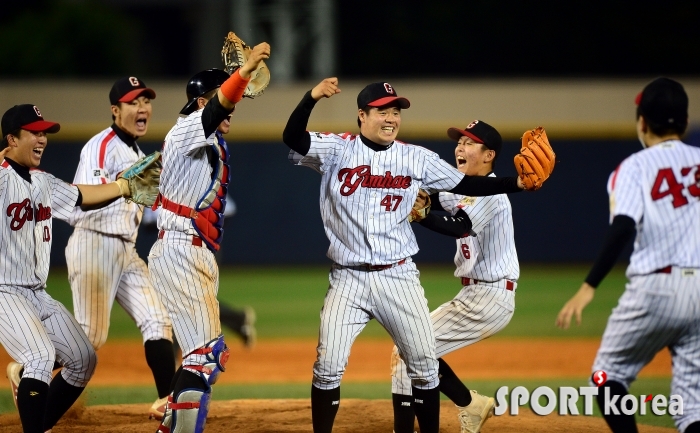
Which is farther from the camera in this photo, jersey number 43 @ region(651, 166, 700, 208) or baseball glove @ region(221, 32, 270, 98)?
baseball glove @ region(221, 32, 270, 98)

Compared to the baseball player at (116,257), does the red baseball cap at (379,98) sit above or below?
above

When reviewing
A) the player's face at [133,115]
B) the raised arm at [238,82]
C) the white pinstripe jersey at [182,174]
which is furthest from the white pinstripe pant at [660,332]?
the player's face at [133,115]

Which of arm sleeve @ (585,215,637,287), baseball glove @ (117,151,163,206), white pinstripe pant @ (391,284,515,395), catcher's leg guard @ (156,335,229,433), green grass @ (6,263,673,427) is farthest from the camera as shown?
green grass @ (6,263,673,427)

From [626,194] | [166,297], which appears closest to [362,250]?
[166,297]

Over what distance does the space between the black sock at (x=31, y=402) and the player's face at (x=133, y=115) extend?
2.05 metres

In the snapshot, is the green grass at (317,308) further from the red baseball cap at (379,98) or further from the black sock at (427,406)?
the red baseball cap at (379,98)

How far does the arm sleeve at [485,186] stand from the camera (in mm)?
4777

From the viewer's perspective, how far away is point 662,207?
3.87 metres

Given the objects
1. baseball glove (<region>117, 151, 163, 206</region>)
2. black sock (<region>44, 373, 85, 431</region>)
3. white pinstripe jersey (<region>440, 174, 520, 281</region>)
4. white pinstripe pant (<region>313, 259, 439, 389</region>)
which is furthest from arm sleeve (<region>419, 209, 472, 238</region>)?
black sock (<region>44, 373, 85, 431</region>)

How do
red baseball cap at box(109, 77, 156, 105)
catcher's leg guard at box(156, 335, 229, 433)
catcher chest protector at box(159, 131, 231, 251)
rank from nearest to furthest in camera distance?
catcher's leg guard at box(156, 335, 229, 433) < catcher chest protector at box(159, 131, 231, 251) < red baseball cap at box(109, 77, 156, 105)

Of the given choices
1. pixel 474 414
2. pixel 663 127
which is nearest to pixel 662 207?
pixel 663 127

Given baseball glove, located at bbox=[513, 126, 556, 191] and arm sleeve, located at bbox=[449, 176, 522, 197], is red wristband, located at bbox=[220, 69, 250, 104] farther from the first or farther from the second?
baseball glove, located at bbox=[513, 126, 556, 191]

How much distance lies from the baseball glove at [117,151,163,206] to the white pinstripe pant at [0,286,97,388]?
0.76 meters

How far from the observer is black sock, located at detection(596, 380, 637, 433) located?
12.8 ft
